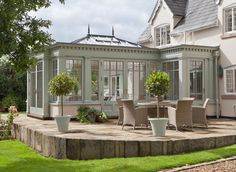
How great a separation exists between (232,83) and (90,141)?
11.3 metres

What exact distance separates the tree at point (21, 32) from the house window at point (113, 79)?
9643 mm

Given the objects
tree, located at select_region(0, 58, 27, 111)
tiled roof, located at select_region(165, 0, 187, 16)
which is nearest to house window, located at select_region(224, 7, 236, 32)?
tiled roof, located at select_region(165, 0, 187, 16)

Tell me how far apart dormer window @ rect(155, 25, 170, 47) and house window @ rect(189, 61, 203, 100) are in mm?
4936

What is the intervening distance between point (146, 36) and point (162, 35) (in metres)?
2.06

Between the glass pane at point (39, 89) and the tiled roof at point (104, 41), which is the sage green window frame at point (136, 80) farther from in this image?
the glass pane at point (39, 89)

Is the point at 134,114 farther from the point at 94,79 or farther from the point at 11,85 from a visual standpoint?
the point at 11,85

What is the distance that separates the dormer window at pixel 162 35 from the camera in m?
24.2

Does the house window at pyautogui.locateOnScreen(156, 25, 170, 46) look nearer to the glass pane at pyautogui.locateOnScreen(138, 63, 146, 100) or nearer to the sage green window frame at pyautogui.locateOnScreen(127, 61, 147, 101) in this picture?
the glass pane at pyautogui.locateOnScreen(138, 63, 146, 100)

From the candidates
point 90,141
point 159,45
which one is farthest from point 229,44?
point 90,141

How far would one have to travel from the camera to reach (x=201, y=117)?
13.6 metres

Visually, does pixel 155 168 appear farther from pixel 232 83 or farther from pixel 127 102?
pixel 232 83

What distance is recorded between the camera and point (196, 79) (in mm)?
19438

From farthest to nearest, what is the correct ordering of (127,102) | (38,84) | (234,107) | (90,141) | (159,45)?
(159,45) < (38,84) < (234,107) < (127,102) < (90,141)

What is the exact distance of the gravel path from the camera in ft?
26.9
